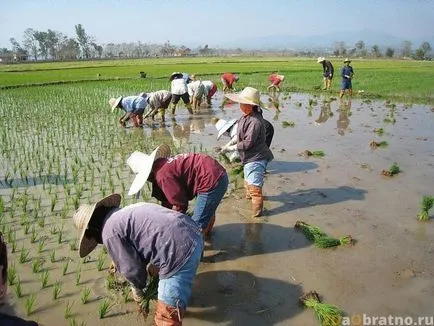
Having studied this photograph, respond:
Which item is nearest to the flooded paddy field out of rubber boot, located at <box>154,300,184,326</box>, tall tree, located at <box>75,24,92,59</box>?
rubber boot, located at <box>154,300,184,326</box>

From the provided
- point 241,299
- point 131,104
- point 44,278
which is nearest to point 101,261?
point 44,278

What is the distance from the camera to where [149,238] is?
9.09 ft

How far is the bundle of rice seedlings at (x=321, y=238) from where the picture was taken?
4.30 m

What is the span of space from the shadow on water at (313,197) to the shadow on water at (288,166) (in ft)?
3.32

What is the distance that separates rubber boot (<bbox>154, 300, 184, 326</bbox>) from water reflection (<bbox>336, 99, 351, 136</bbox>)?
808 cm

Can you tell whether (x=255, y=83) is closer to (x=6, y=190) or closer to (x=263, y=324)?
(x=6, y=190)

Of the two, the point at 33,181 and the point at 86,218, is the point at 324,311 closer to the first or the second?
the point at 86,218

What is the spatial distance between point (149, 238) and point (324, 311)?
1.53m

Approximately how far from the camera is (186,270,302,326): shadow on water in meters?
3.24

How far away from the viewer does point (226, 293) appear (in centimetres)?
354

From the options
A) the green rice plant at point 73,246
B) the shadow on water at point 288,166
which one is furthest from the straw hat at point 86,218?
the shadow on water at point 288,166

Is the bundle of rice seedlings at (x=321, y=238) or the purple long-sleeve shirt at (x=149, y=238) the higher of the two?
the purple long-sleeve shirt at (x=149, y=238)

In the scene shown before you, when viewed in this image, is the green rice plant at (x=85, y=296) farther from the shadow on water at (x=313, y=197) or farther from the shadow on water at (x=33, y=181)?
the shadow on water at (x=33, y=181)

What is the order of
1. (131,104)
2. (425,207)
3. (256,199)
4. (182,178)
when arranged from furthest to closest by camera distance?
(131,104) < (256,199) < (425,207) < (182,178)
